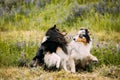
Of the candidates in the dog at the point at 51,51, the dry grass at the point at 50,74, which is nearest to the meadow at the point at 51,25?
the dry grass at the point at 50,74

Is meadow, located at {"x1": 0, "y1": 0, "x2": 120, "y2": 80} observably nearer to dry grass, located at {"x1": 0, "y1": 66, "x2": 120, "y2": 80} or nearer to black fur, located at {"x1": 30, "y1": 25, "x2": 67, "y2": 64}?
dry grass, located at {"x1": 0, "y1": 66, "x2": 120, "y2": 80}

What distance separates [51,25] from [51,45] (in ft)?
1.73

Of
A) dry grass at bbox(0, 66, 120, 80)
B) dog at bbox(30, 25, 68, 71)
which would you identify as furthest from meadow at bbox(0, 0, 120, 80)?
dog at bbox(30, 25, 68, 71)

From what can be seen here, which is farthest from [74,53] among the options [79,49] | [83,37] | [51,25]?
[51,25]

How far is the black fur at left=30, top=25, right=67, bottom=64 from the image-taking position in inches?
217

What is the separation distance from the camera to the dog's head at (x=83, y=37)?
218 inches

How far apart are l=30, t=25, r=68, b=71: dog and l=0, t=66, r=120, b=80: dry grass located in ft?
0.29

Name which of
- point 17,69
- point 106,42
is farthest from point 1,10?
point 106,42

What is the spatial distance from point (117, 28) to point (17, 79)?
143 cm

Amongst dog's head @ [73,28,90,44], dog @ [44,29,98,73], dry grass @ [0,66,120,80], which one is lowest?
dry grass @ [0,66,120,80]

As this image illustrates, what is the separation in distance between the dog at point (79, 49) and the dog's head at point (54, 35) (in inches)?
4.6

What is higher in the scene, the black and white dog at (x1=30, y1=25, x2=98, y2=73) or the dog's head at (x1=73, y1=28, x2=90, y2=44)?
the dog's head at (x1=73, y1=28, x2=90, y2=44)

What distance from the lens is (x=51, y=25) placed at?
5.99 m

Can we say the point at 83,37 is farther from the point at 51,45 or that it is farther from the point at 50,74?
the point at 50,74
